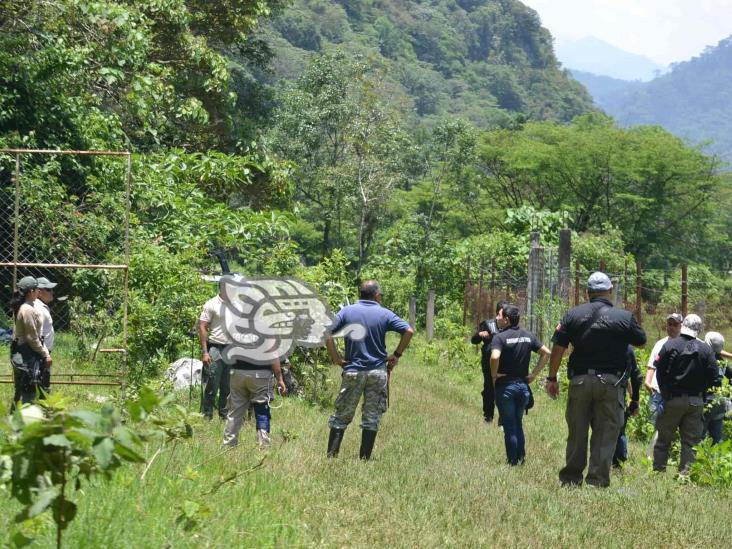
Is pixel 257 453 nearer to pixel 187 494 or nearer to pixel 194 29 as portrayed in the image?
pixel 187 494

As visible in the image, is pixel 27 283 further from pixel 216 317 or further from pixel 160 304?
pixel 160 304

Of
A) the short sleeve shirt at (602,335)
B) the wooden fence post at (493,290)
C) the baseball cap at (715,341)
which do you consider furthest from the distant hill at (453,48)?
the short sleeve shirt at (602,335)

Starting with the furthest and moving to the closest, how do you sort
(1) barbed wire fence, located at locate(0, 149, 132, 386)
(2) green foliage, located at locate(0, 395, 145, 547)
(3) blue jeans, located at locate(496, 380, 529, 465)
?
(1) barbed wire fence, located at locate(0, 149, 132, 386)
(3) blue jeans, located at locate(496, 380, 529, 465)
(2) green foliage, located at locate(0, 395, 145, 547)

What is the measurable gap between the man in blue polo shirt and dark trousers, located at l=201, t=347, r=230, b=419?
80.2 inches

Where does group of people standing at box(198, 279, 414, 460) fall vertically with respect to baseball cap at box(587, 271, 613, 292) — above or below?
below

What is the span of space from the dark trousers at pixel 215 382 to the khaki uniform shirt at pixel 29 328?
180cm

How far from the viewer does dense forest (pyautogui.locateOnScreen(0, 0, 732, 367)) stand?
575 inches

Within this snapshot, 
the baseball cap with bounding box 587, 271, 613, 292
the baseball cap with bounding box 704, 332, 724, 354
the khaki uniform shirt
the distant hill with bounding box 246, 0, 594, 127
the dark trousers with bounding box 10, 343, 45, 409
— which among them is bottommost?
the dark trousers with bounding box 10, 343, 45, 409

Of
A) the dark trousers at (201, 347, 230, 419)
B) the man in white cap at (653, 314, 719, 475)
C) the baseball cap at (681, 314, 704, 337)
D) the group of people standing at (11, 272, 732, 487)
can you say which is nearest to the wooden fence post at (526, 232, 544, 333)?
the group of people standing at (11, 272, 732, 487)

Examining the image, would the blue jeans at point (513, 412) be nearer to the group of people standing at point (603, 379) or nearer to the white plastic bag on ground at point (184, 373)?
the group of people standing at point (603, 379)

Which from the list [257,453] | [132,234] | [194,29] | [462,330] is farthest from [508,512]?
[194,29]

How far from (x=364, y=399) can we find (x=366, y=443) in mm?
425

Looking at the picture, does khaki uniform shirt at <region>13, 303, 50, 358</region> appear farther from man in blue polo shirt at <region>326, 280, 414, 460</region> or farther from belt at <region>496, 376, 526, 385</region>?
belt at <region>496, 376, 526, 385</region>

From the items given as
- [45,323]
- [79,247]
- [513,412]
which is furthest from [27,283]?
[79,247]
